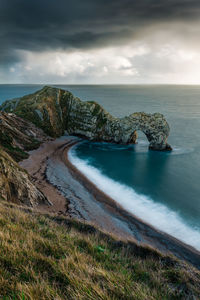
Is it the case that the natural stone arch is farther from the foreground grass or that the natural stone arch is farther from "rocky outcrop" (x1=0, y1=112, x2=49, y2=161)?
the foreground grass

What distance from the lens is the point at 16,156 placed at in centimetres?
4034

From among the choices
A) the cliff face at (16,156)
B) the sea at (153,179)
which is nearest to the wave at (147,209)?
the sea at (153,179)

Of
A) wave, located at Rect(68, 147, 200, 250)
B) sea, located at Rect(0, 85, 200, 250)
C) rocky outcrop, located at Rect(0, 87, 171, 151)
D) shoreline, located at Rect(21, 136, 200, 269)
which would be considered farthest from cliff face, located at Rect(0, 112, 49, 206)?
wave, located at Rect(68, 147, 200, 250)

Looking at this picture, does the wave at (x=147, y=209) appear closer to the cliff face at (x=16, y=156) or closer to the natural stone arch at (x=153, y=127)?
the cliff face at (x=16, y=156)

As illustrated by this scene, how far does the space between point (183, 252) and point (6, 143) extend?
41.0 m

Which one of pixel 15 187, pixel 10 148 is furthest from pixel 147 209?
pixel 10 148

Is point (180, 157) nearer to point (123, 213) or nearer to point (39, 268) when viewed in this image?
point (123, 213)

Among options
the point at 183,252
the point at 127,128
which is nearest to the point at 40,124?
the point at 127,128

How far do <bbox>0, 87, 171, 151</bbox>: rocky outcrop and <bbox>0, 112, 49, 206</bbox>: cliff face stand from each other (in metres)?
6.38

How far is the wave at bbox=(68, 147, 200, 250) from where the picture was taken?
22.2 meters

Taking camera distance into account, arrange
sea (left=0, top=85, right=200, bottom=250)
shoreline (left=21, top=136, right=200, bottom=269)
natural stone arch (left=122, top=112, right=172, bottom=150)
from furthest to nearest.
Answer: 1. natural stone arch (left=122, top=112, right=172, bottom=150)
2. sea (left=0, top=85, right=200, bottom=250)
3. shoreline (left=21, top=136, right=200, bottom=269)

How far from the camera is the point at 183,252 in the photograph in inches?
738

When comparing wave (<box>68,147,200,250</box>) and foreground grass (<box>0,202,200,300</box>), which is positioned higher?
foreground grass (<box>0,202,200,300</box>)

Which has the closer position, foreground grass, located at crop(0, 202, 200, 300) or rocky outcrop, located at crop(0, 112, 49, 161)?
foreground grass, located at crop(0, 202, 200, 300)
